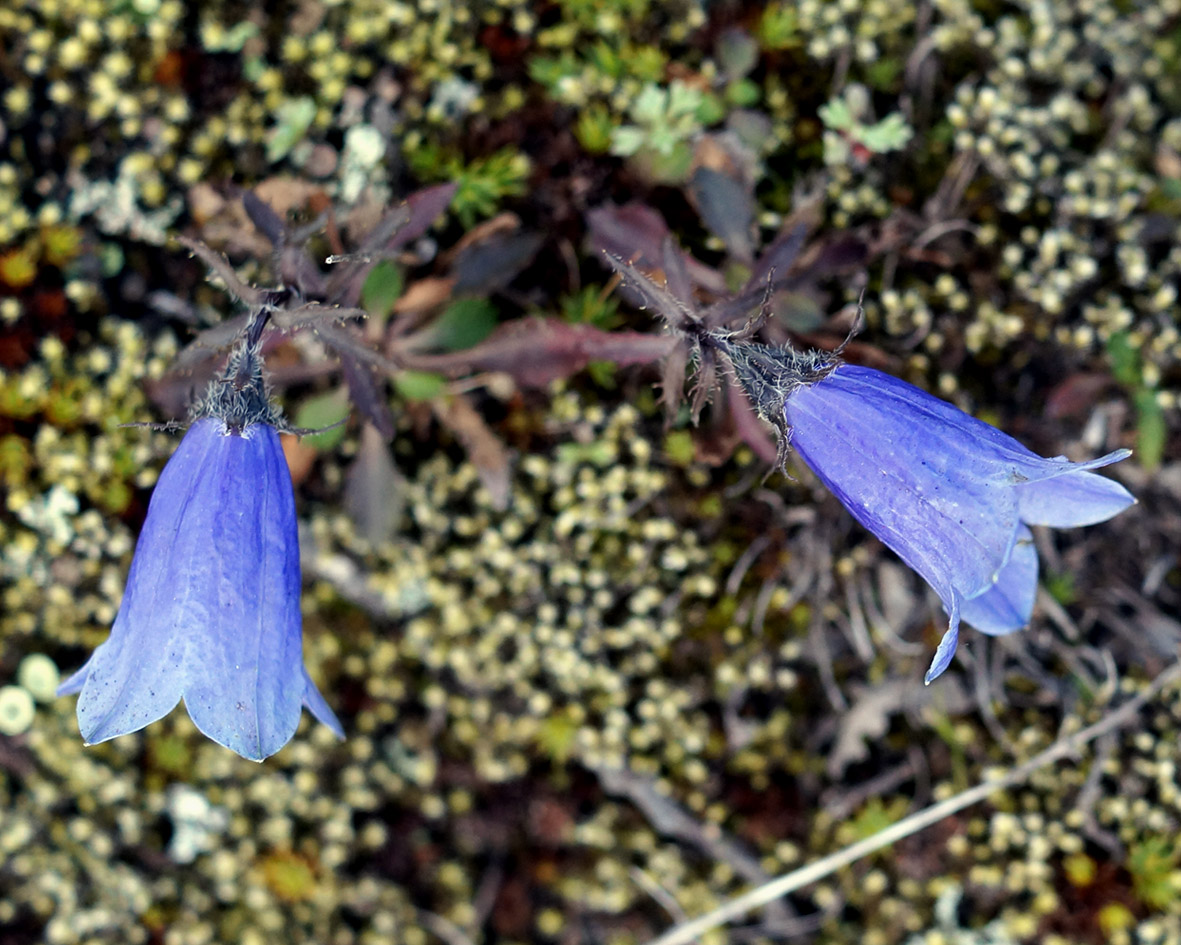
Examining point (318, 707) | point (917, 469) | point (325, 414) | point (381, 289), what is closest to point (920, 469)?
point (917, 469)

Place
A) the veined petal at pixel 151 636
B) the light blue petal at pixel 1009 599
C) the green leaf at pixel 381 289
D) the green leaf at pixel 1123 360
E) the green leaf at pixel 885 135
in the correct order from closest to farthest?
the veined petal at pixel 151 636 → the light blue petal at pixel 1009 599 → the green leaf at pixel 381 289 → the green leaf at pixel 885 135 → the green leaf at pixel 1123 360

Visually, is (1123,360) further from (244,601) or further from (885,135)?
(244,601)

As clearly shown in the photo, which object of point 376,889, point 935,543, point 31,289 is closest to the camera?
point 935,543

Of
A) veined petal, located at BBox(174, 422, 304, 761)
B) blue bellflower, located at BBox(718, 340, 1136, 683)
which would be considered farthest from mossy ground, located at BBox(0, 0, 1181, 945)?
blue bellflower, located at BBox(718, 340, 1136, 683)

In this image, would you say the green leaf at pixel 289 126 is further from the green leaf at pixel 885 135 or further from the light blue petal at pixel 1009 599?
the light blue petal at pixel 1009 599

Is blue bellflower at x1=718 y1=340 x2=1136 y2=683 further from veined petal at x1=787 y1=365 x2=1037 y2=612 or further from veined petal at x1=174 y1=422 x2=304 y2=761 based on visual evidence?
veined petal at x1=174 y1=422 x2=304 y2=761

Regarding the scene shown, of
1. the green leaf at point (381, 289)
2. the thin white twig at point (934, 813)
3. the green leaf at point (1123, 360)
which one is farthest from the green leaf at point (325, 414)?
the green leaf at point (1123, 360)

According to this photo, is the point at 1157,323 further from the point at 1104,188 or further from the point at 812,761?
the point at 812,761

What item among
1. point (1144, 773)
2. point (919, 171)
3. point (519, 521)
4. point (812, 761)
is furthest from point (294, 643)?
point (1144, 773)
